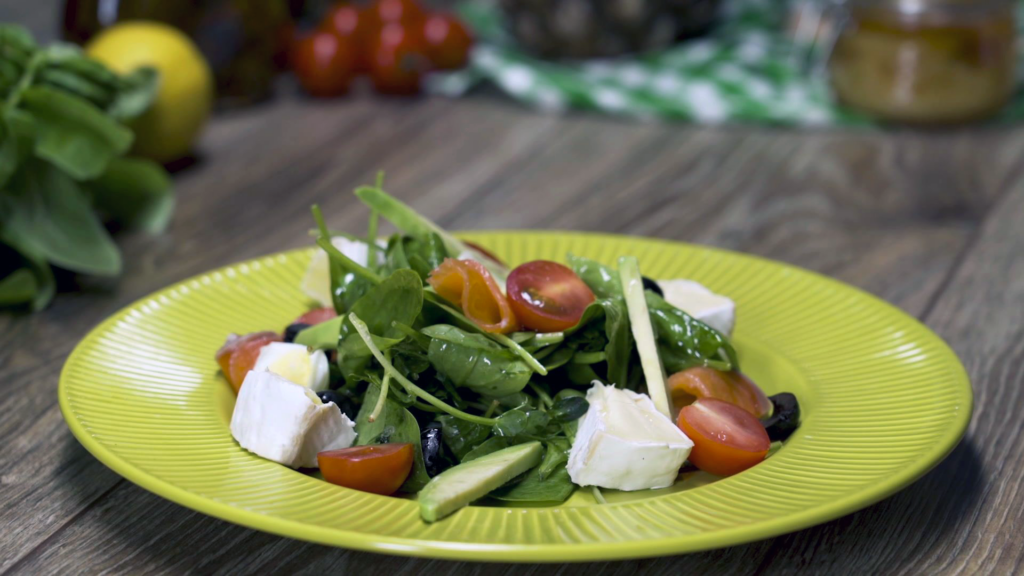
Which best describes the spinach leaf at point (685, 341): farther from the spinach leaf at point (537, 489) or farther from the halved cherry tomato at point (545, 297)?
the spinach leaf at point (537, 489)

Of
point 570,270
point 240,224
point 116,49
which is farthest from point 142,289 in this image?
point 570,270

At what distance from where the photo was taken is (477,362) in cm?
110

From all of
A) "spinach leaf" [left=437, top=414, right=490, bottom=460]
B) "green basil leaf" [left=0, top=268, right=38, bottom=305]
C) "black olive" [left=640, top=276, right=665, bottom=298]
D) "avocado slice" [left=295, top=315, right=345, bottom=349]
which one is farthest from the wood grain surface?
"black olive" [left=640, top=276, right=665, bottom=298]

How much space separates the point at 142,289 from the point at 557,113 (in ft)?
4.67

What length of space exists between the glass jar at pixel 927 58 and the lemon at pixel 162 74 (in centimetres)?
157

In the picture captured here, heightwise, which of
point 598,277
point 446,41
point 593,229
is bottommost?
point 593,229

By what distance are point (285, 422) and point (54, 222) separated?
37.7 inches

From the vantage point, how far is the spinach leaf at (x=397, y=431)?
1050mm

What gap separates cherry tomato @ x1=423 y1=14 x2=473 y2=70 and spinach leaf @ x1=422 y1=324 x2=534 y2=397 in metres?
2.11

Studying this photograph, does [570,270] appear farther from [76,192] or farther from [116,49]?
[116,49]

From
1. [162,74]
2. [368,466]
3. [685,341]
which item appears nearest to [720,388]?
[685,341]

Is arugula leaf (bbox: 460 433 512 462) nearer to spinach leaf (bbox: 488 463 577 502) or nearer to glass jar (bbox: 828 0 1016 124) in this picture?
spinach leaf (bbox: 488 463 577 502)

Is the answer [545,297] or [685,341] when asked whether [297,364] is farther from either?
[685,341]

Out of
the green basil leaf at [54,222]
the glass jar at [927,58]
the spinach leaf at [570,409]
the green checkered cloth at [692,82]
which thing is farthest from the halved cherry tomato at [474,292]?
the green checkered cloth at [692,82]
